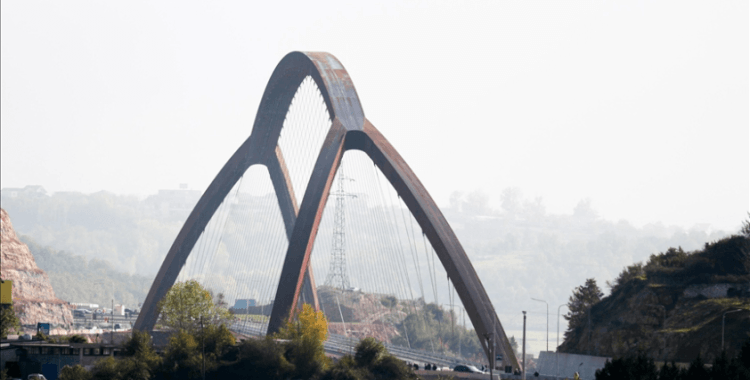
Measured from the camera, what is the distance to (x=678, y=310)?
223 ft

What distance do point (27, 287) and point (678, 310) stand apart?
94.1 m

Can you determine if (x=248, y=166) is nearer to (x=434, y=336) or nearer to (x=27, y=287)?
(x=27, y=287)

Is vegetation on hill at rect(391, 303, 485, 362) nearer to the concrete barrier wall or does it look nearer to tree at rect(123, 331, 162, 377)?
the concrete barrier wall

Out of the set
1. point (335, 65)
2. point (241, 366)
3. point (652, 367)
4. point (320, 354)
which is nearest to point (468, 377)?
point (320, 354)

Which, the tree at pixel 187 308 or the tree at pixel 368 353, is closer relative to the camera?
the tree at pixel 368 353

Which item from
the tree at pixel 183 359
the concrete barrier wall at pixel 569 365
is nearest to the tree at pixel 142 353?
the tree at pixel 183 359

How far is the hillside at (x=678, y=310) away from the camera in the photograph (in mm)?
61469

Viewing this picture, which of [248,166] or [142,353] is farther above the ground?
[248,166]

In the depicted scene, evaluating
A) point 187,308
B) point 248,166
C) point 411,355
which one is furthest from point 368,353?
point 248,166

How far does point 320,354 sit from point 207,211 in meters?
40.7

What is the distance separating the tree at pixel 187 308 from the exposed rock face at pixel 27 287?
141 feet

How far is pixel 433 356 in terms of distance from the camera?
9538 cm

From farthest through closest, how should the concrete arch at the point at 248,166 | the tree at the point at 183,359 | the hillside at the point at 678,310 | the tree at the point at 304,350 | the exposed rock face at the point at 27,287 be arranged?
the exposed rock face at the point at 27,287, the concrete arch at the point at 248,166, the tree at the point at 304,350, the tree at the point at 183,359, the hillside at the point at 678,310

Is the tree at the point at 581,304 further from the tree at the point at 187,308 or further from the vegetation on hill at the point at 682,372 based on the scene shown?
the tree at the point at 187,308
